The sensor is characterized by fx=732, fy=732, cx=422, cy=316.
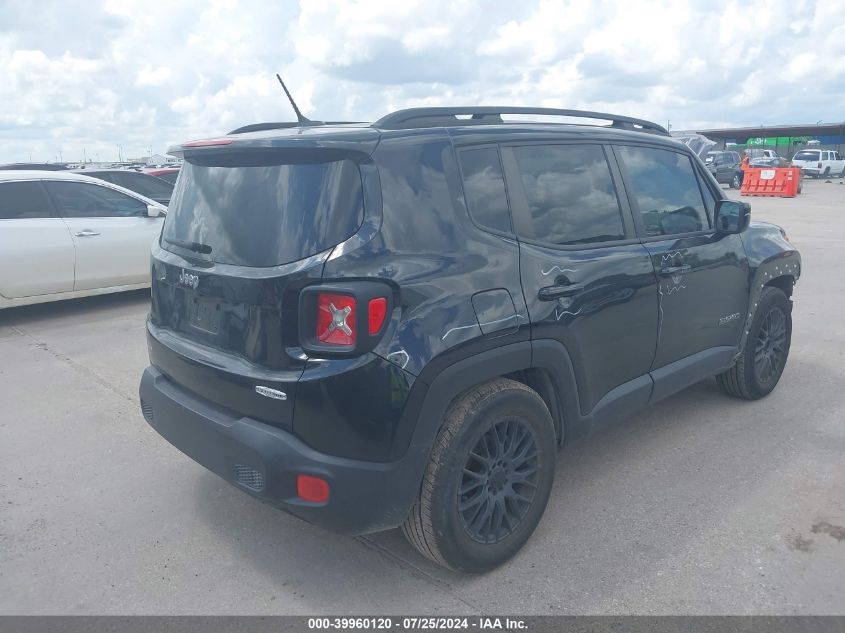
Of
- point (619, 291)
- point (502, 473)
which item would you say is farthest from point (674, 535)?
point (619, 291)

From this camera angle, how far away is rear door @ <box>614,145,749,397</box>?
3.86 meters

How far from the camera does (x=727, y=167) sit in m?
32.2

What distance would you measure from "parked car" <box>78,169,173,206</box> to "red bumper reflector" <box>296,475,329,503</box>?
30.6ft

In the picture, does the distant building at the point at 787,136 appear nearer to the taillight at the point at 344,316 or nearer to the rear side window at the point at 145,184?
the rear side window at the point at 145,184

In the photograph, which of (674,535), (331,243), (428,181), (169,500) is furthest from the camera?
(169,500)

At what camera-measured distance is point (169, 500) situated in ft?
12.3

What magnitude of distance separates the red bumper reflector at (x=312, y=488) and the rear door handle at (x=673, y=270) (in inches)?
84.4

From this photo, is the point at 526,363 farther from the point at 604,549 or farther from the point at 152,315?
the point at 152,315

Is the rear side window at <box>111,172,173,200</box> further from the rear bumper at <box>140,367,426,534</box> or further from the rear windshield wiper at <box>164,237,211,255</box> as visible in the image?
the rear bumper at <box>140,367,426,534</box>

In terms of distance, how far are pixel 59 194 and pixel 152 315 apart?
5119 mm

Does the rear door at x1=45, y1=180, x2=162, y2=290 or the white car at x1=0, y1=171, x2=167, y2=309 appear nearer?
the white car at x1=0, y1=171, x2=167, y2=309

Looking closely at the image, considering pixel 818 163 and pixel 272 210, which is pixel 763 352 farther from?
pixel 818 163

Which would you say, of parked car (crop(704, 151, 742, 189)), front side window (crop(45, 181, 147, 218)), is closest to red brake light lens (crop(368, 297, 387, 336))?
front side window (crop(45, 181, 147, 218))

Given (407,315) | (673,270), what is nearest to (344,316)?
(407,315)
